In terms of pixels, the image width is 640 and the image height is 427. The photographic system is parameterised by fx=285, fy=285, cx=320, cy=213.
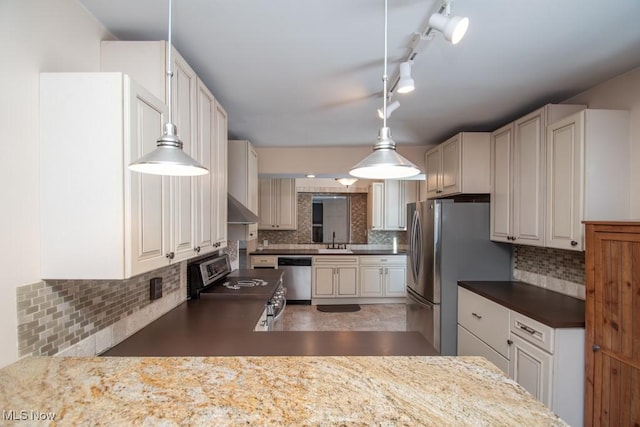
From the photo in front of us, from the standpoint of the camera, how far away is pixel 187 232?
155 cm

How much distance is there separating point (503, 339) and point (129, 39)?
3123 millimetres

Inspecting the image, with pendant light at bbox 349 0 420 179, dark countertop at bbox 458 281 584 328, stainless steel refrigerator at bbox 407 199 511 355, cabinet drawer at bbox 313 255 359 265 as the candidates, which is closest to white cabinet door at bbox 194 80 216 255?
pendant light at bbox 349 0 420 179

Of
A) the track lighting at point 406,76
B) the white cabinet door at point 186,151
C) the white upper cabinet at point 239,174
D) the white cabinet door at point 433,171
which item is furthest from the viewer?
the white cabinet door at point 433,171

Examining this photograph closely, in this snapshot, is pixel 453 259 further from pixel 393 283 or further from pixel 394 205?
pixel 394 205

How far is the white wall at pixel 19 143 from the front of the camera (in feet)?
3.04

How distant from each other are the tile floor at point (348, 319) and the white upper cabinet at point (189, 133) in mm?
2293

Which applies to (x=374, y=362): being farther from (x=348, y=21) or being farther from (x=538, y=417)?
(x=348, y=21)

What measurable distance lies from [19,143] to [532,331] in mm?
2828

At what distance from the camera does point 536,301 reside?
215cm

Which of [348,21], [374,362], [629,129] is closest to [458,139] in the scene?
[629,129]

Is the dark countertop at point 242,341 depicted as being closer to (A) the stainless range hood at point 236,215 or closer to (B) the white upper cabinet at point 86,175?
(B) the white upper cabinet at point 86,175

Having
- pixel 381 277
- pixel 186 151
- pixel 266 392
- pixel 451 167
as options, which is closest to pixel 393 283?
pixel 381 277

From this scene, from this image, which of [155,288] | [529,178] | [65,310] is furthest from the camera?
[529,178]

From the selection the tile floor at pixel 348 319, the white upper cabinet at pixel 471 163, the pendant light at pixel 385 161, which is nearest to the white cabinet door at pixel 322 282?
the tile floor at pixel 348 319
